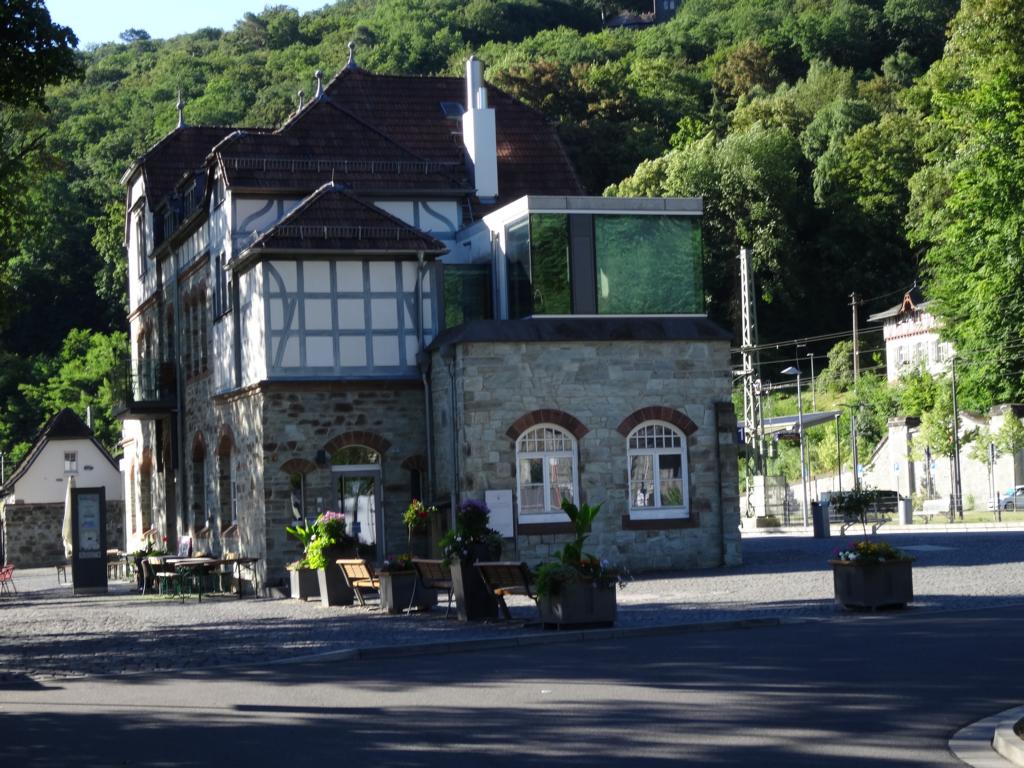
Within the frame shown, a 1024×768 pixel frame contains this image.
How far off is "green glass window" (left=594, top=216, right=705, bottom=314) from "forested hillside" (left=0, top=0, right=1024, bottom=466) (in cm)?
2302

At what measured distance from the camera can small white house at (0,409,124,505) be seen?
58.7 metres

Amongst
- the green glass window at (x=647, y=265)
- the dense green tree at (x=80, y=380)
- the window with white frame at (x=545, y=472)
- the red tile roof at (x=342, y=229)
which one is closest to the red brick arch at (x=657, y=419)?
the window with white frame at (x=545, y=472)

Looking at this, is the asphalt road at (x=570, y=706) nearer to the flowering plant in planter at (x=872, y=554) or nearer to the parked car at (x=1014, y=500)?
the flowering plant in planter at (x=872, y=554)

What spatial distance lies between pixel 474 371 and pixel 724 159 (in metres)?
46.3

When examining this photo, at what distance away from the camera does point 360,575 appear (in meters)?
23.1

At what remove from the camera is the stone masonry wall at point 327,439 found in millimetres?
28172

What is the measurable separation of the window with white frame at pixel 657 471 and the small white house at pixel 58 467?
34.7 meters

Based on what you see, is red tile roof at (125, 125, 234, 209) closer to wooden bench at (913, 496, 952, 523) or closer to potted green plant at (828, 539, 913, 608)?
potted green plant at (828, 539, 913, 608)

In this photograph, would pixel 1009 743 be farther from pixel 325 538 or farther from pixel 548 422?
pixel 548 422

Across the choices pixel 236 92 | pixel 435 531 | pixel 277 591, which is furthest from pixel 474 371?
pixel 236 92

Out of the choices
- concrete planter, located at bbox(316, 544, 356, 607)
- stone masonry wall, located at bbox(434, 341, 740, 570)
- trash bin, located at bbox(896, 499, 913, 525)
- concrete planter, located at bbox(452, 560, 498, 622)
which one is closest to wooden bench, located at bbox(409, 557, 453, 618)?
concrete planter, located at bbox(452, 560, 498, 622)

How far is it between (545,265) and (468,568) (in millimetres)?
9504

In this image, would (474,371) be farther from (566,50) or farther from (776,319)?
(566,50)

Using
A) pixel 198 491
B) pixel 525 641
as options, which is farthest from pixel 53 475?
pixel 525 641
